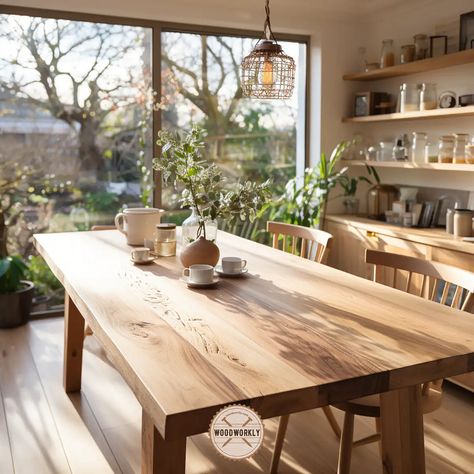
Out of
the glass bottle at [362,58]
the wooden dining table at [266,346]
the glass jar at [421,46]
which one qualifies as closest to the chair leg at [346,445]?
the wooden dining table at [266,346]

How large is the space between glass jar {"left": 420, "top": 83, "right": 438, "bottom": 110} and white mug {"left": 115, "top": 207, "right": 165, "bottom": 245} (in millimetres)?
2167

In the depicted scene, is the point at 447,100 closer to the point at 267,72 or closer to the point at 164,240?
the point at 267,72

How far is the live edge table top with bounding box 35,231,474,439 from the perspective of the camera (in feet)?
3.81

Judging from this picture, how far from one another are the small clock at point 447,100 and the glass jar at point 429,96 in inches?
2.6

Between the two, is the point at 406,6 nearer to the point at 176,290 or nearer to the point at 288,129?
the point at 288,129

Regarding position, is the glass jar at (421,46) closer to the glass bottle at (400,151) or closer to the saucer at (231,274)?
the glass bottle at (400,151)

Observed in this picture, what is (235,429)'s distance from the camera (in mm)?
1134

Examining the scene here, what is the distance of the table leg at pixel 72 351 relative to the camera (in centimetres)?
290

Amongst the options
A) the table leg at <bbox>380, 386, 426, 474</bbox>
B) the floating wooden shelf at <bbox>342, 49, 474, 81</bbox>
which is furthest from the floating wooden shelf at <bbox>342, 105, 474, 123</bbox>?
the table leg at <bbox>380, 386, 426, 474</bbox>

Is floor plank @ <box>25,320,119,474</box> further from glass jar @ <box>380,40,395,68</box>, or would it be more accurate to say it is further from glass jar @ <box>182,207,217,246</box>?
glass jar @ <box>380,40,395,68</box>

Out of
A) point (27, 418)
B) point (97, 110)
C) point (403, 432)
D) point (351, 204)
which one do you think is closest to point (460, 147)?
point (351, 204)

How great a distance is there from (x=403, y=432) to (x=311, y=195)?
308cm

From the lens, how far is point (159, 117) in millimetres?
4312

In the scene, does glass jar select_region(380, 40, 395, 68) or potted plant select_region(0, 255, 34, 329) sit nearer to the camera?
potted plant select_region(0, 255, 34, 329)
